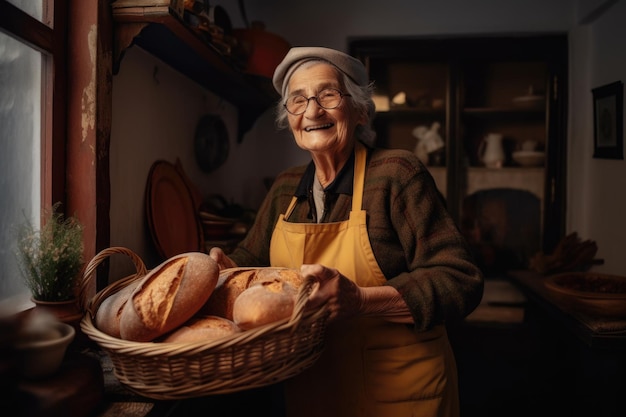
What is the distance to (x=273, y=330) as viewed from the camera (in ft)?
3.19

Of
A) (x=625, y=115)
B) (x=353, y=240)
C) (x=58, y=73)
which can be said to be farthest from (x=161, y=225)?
(x=625, y=115)

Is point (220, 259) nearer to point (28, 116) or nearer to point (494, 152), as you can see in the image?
point (28, 116)

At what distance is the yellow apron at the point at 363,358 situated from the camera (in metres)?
1.48

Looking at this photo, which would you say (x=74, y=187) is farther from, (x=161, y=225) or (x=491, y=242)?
(x=491, y=242)

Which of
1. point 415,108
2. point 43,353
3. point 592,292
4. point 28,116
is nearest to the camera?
point 43,353

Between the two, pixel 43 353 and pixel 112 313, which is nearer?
pixel 43 353

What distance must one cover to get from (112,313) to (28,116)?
2.12ft

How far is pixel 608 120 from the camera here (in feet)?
9.95

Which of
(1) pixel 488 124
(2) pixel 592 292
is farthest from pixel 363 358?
(1) pixel 488 124

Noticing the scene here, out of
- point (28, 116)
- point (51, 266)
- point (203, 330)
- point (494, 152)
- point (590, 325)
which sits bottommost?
point (590, 325)

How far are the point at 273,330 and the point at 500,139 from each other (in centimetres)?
304

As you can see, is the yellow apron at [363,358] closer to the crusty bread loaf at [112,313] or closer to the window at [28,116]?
the crusty bread loaf at [112,313]

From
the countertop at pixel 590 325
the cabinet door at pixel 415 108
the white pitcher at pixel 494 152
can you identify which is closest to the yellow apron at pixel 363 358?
the countertop at pixel 590 325

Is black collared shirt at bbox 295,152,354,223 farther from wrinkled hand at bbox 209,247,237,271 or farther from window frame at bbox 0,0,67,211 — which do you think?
window frame at bbox 0,0,67,211
